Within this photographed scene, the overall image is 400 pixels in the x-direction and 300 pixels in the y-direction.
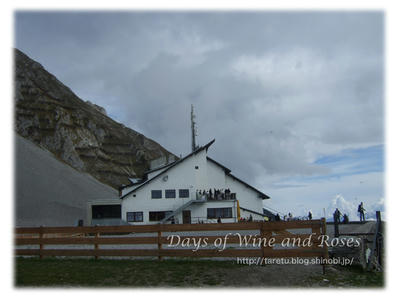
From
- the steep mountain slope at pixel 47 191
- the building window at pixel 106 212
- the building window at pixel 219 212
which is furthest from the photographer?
the steep mountain slope at pixel 47 191

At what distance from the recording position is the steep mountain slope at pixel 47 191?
66.8 metres

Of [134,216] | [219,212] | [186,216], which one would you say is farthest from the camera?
[186,216]

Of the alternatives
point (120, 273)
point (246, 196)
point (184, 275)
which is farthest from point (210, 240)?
point (246, 196)

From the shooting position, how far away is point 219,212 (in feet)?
135

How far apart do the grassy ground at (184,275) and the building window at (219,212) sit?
29273 mm

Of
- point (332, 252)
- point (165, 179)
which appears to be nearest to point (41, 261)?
point (332, 252)

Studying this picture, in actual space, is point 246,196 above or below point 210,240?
above

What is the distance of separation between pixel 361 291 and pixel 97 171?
403 feet

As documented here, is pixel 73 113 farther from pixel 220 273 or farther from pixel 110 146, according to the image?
pixel 220 273

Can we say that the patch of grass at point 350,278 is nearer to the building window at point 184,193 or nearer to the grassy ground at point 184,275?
the grassy ground at point 184,275

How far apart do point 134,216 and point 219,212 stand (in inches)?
371

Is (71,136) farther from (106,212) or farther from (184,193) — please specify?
(184,193)

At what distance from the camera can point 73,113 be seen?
135875mm

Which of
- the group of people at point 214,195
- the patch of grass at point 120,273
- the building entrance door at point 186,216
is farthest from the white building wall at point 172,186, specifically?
the patch of grass at point 120,273
